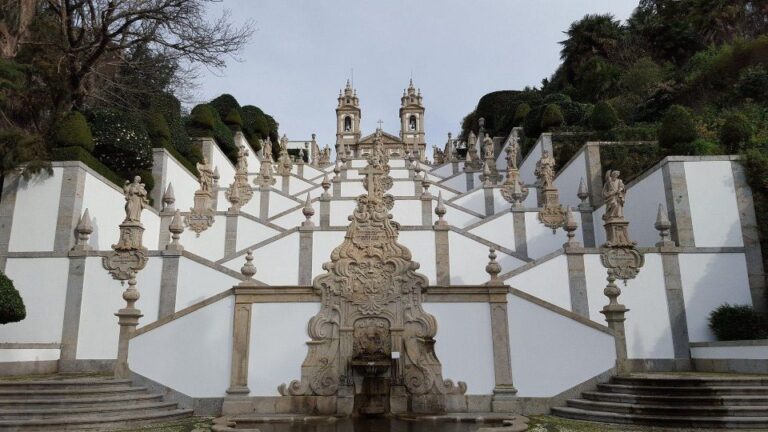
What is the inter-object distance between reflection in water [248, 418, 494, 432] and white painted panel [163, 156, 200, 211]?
13.2 metres

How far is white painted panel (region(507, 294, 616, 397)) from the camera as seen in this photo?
9.71m

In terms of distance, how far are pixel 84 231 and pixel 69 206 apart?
120 centimetres

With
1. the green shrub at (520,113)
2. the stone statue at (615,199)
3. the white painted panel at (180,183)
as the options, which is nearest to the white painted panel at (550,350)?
the stone statue at (615,199)

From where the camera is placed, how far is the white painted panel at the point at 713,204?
14.1 m

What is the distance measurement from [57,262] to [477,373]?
11037 mm

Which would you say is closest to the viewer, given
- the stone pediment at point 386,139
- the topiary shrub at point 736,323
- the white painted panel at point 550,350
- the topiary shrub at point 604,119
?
the white painted panel at point 550,350

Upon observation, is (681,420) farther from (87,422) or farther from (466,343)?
(87,422)

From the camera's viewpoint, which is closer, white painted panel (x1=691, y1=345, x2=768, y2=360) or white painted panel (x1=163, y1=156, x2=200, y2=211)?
white painted panel (x1=691, y1=345, x2=768, y2=360)

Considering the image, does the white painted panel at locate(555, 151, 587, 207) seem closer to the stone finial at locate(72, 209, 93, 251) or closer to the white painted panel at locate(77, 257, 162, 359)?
the white painted panel at locate(77, 257, 162, 359)

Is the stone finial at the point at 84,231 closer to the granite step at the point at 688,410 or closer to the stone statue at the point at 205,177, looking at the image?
the stone statue at the point at 205,177

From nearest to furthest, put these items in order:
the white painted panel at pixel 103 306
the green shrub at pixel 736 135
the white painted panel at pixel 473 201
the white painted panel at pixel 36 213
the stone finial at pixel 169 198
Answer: the white painted panel at pixel 103 306 → the white painted panel at pixel 36 213 → the green shrub at pixel 736 135 → the stone finial at pixel 169 198 → the white painted panel at pixel 473 201

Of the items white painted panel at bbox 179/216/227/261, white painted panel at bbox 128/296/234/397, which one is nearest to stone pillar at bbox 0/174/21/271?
white painted panel at bbox 179/216/227/261

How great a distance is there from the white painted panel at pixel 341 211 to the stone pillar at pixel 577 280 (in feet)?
29.7

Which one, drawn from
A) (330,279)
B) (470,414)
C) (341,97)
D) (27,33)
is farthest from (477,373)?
(341,97)
